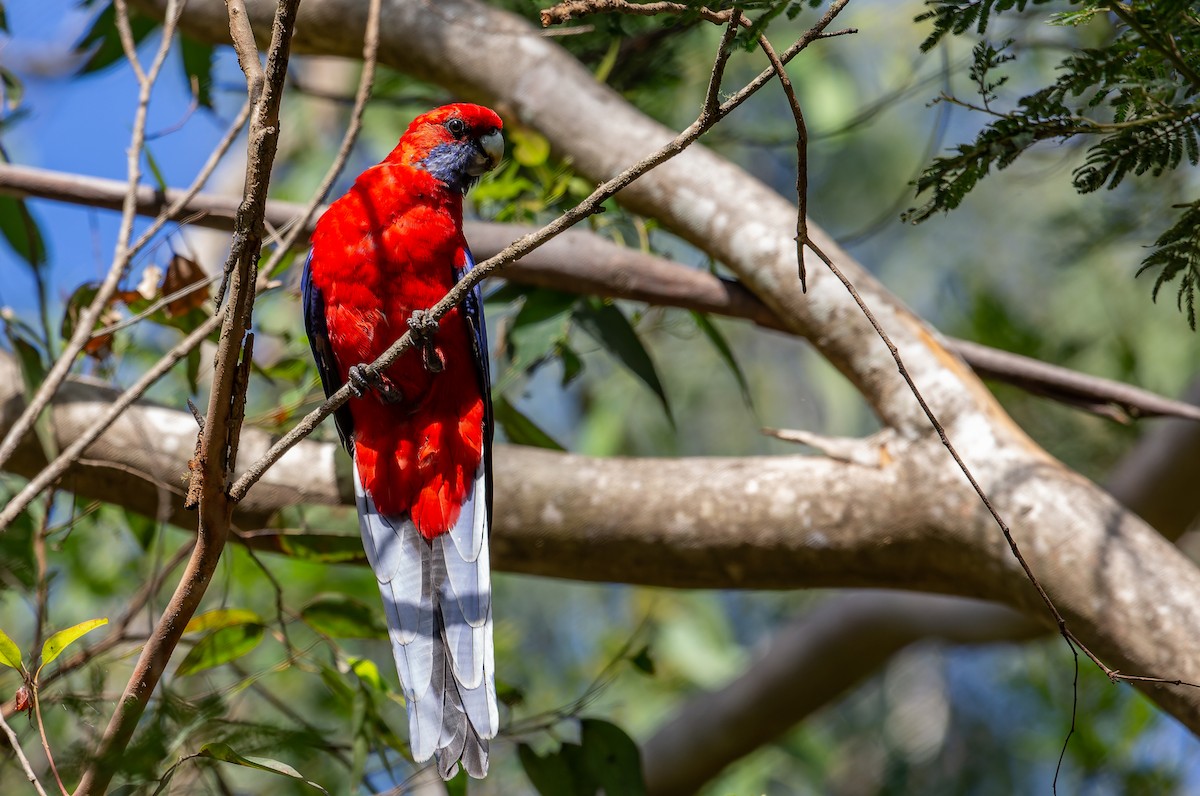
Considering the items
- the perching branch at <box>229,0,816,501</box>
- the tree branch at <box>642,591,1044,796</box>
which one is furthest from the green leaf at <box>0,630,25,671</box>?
the tree branch at <box>642,591,1044,796</box>

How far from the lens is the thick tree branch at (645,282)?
3.19 metres

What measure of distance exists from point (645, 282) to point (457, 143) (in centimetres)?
68

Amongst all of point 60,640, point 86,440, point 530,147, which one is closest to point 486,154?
point 530,147

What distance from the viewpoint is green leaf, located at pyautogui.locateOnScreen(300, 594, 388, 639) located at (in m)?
2.92

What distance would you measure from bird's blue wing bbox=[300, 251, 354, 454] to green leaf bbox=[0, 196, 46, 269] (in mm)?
987

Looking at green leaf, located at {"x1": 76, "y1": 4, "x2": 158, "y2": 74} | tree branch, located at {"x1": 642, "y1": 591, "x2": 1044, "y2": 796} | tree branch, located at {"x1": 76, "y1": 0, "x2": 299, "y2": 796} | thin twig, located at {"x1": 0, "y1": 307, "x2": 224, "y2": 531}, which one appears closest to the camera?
tree branch, located at {"x1": 76, "y1": 0, "x2": 299, "y2": 796}

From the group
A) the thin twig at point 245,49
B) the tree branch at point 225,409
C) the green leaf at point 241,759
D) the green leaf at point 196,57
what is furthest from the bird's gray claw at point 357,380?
the green leaf at point 196,57

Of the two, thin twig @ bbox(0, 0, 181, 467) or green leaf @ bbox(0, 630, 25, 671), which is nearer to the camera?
green leaf @ bbox(0, 630, 25, 671)

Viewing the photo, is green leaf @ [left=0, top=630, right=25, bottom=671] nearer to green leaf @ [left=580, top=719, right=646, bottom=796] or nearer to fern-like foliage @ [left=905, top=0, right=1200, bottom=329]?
green leaf @ [left=580, top=719, right=646, bottom=796]

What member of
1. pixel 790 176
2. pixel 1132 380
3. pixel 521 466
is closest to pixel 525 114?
pixel 521 466

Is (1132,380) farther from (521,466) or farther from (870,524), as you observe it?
(521,466)

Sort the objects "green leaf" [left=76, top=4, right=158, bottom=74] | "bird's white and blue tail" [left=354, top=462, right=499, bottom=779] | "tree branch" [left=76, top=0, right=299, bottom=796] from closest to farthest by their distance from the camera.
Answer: "tree branch" [left=76, top=0, right=299, bottom=796] < "bird's white and blue tail" [left=354, top=462, right=499, bottom=779] < "green leaf" [left=76, top=4, right=158, bottom=74]

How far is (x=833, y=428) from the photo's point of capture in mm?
7578

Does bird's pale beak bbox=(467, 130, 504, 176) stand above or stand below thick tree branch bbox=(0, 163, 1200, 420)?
above
